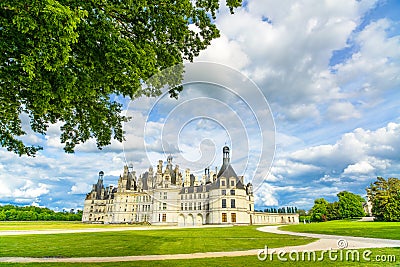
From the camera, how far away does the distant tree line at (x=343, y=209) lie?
2766 inches

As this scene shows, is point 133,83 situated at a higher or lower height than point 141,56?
lower

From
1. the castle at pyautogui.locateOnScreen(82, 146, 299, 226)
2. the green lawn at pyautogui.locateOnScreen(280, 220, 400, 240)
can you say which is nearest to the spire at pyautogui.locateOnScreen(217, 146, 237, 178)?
the castle at pyautogui.locateOnScreen(82, 146, 299, 226)

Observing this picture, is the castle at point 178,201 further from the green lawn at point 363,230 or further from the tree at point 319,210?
the green lawn at point 363,230

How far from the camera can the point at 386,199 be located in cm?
4762

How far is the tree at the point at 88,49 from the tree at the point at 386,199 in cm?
4834

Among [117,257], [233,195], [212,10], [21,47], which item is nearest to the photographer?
[21,47]

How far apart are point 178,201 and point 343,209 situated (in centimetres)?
4389

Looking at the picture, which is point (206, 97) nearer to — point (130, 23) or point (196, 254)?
point (130, 23)

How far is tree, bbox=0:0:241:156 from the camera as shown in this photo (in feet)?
18.3

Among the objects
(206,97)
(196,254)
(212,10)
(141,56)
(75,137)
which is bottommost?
(196,254)

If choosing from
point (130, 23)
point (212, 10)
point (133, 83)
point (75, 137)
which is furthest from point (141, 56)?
point (75, 137)

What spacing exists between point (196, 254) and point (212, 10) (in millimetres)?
10562

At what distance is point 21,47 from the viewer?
618 centimetres

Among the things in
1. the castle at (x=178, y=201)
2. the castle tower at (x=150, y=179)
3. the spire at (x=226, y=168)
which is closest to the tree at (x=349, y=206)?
the castle at (x=178, y=201)
